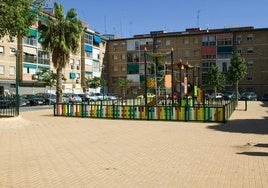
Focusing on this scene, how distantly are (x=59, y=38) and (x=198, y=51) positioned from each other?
1844 inches

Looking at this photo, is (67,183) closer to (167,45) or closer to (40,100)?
(40,100)

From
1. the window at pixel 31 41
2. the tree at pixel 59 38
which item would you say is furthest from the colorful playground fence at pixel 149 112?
the window at pixel 31 41

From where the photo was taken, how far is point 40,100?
1793 inches

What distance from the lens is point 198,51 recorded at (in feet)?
243

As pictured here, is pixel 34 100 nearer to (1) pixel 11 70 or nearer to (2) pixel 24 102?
(2) pixel 24 102

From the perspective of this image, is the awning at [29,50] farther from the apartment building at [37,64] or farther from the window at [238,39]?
the window at [238,39]

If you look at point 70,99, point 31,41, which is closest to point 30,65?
point 31,41

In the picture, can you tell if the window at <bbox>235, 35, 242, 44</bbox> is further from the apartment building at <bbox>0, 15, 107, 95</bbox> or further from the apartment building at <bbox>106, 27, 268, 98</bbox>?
the apartment building at <bbox>0, 15, 107, 95</bbox>

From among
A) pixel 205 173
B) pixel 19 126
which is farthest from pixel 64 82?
pixel 205 173

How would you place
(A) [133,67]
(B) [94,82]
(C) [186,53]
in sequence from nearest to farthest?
(B) [94,82] → (C) [186,53] → (A) [133,67]

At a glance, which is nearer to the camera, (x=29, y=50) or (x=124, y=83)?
(x=29, y=50)

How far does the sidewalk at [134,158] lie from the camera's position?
26.1 feet

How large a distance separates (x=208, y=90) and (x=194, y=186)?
214 ft

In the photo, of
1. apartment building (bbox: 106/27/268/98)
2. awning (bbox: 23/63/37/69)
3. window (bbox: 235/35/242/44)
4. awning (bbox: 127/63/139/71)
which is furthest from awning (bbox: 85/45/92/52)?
window (bbox: 235/35/242/44)
